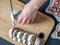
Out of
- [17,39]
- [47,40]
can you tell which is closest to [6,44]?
[17,39]

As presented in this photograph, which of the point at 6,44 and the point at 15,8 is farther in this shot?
the point at 15,8

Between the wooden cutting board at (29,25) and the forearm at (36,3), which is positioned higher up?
the forearm at (36,3)

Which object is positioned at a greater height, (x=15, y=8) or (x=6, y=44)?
(x=15, y=8)

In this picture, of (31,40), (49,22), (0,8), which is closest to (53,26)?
(49,22)

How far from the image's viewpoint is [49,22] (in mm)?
1058

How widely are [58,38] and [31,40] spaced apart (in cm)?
15

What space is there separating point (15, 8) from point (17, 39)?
197 mm

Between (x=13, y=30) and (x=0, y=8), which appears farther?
(x=0, y=8)

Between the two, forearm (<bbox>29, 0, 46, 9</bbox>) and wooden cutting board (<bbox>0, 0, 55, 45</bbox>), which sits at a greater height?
forearm (<bbox>29, 0, 46, 9</bbox>)

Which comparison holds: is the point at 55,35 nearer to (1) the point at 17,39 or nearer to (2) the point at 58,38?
(2) the point at 58,38

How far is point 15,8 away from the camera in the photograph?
3.64 feet

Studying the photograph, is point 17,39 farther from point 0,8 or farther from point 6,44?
point 0,8

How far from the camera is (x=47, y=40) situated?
1018 mm

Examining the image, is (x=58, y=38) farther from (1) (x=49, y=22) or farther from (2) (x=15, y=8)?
(2) (x=15, y=8)
